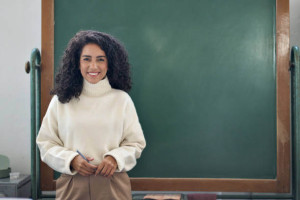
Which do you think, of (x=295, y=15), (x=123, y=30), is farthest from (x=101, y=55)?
(x=295, y=15)

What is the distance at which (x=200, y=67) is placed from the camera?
218 centimetres

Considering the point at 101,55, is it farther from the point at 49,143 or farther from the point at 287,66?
the point at 287,66

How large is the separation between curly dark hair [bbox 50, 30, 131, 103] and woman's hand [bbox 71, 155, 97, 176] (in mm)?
331

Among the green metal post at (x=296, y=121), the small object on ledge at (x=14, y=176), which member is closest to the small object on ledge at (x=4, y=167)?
the small object on ledge at (x=14, y=176)

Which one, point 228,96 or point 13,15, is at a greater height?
point 13,15

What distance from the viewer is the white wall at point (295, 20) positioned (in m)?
2.28

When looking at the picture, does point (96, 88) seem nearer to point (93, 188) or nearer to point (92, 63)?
point (92, 63)

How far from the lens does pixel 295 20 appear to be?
7.48 ft

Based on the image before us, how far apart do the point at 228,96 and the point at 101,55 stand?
2.96 ft

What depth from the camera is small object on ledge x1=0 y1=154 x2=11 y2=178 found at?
2213mm

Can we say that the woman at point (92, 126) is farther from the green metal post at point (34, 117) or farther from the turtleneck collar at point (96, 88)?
the green metal post at point (34, 117)

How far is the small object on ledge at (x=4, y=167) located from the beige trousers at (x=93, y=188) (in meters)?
0.74

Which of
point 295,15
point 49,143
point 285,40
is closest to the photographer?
point 49,143

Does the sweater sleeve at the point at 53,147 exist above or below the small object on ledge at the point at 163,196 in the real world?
above
